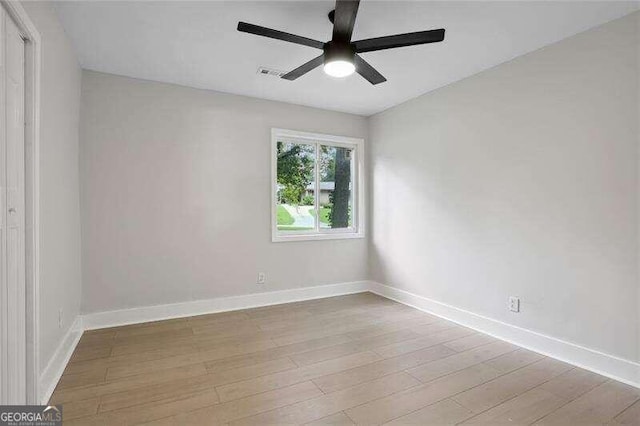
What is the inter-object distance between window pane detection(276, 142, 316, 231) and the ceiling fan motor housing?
2103 millimetres

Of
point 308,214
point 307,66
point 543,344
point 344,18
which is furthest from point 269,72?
point 543,344

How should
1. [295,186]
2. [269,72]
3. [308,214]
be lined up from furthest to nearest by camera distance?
1. [308,214]
2. [295,186]
3. [269,72]

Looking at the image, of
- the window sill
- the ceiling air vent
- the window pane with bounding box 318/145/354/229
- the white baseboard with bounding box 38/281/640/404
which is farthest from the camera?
the window pane with bounding box 318/145/354/229

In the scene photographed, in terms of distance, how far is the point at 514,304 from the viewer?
2.86m

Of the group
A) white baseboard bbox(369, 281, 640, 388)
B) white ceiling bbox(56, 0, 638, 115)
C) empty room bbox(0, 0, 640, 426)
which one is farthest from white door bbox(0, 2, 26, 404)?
white baseboard bbox(369, 281, 640, 388)

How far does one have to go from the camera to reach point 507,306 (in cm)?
292

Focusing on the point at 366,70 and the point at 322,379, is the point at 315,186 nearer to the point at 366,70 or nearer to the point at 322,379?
the point at 366,70

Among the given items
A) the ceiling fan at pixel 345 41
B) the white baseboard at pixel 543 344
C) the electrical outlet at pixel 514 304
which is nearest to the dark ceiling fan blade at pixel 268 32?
the ceiling fan at pixel 345 41

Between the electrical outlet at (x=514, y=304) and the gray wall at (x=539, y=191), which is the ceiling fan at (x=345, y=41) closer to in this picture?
the gray wall at (x=539, y=191)

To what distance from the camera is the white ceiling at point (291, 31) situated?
2174 mm

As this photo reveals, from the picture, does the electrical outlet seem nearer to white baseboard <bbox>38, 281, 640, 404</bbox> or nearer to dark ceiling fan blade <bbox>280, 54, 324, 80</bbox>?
white baseboard <bbox>38, 281, 640, 404</bbox>

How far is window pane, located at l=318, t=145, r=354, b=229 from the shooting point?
14.7 ft

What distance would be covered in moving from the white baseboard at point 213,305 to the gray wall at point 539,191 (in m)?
1.04

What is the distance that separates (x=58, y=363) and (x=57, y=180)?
129 cm
